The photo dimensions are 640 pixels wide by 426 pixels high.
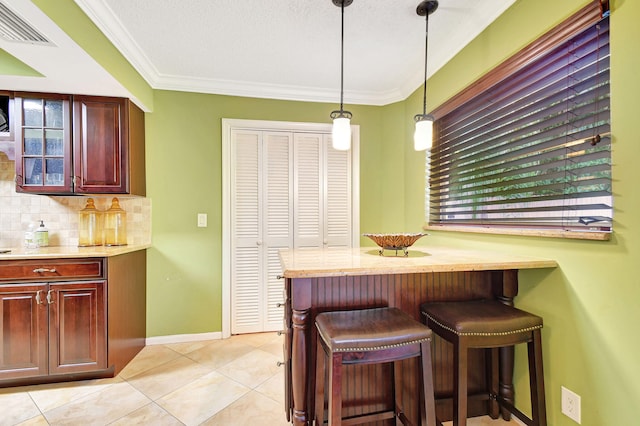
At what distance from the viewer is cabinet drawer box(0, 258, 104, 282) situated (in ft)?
6.20

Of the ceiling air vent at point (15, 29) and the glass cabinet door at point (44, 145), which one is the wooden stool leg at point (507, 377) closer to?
the ceiling air vent at point (15, 29)

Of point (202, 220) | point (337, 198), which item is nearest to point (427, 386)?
point (337, 198)

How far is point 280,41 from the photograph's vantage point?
6.72 feet

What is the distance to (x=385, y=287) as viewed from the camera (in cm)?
153

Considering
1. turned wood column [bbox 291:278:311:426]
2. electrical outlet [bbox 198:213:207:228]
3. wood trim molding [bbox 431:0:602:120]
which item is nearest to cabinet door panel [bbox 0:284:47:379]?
electrical outlet [bbox 198:213:207:228]

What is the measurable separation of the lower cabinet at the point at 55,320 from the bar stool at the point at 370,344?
5.60 feet

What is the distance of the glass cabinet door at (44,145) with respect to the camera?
2.16 m

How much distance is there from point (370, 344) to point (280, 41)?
2.04 meters

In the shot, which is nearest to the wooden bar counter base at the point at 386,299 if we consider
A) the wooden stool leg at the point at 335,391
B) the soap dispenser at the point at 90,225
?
the wooden stool leg at the point at 335,391

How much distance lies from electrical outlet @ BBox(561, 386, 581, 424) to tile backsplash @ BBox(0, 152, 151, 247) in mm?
3015

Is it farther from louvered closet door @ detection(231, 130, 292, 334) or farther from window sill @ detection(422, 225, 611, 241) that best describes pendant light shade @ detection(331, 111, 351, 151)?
louvered closet door @ detection(231, 130, 292, 334)

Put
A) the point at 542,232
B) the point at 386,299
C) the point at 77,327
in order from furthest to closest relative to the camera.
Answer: the point at 77,327 → the point at 386,299 → the point at 542,232

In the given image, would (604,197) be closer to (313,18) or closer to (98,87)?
(313,18)

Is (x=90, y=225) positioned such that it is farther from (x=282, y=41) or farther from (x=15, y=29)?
(x=282, y=41)
